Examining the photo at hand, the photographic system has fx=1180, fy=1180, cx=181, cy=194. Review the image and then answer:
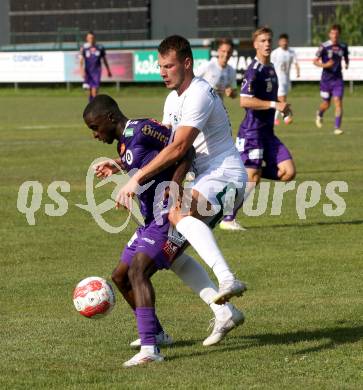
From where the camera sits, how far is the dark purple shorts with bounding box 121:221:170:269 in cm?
736

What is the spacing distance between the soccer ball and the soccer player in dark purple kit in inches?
7.2

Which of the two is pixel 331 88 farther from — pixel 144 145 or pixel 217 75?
pixel 144 145

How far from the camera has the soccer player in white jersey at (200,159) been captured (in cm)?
715

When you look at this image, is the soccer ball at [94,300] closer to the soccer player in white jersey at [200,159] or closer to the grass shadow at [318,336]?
the soccer player in white jersey at [200,159]

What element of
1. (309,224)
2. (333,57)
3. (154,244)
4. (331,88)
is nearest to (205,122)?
(154,244)

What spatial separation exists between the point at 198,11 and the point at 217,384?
155 feet

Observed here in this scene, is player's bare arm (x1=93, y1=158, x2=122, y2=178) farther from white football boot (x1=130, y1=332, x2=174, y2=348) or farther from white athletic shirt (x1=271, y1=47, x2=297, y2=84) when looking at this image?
white athletic shirt (x1=271, y1=47, x2=297, y2=84)

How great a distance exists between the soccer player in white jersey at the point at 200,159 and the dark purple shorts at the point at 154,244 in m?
0.11

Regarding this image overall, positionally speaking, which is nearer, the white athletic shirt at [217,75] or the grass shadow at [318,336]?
the grass shadow at [318,336]

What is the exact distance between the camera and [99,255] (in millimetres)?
11750

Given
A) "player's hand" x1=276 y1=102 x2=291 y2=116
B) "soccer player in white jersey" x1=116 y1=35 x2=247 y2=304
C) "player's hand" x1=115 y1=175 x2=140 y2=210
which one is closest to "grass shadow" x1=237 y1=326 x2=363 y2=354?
"soccer player in white jersey" x1=116 y1=35 x2=247 y2=304

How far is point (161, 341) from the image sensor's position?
7.73 meters

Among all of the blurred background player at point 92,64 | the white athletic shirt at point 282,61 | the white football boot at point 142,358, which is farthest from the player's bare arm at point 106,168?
the blurred background player at point 92,64

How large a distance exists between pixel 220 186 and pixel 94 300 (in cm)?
111
